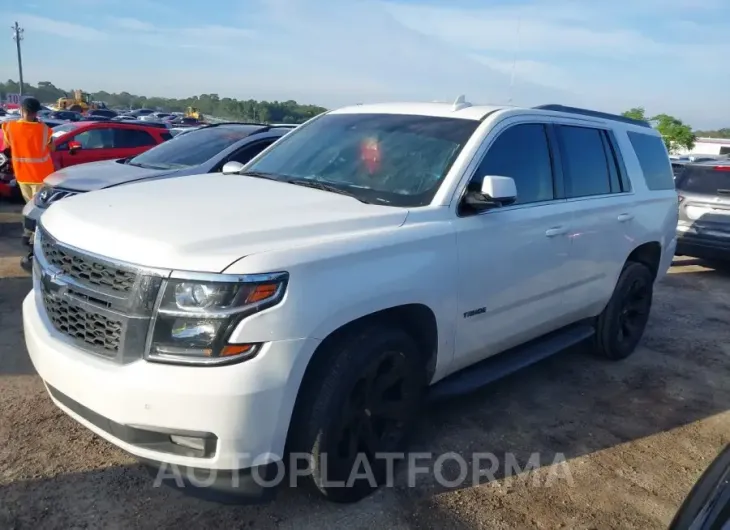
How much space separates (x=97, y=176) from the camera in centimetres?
652

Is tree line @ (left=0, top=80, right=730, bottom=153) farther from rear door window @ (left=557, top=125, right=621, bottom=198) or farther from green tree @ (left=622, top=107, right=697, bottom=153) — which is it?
rear door window @ (left=557, top=125, right=621, bottom=198)

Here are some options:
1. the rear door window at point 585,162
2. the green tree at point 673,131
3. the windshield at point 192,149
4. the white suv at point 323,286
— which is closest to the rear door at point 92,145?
the windshield at point 192,149

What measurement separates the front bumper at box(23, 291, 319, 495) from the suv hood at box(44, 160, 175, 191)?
13.0ft

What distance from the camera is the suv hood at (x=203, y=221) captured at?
8.34 ft

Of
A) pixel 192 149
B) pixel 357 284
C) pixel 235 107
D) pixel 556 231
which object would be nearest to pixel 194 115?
pixel 235 107

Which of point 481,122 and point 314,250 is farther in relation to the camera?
point 481,122

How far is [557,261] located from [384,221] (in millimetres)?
1536

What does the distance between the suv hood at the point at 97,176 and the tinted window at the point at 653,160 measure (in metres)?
4.40

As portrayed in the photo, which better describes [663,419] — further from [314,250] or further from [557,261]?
[314,250]

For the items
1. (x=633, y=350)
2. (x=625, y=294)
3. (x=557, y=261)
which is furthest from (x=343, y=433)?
(x=633, y=350)

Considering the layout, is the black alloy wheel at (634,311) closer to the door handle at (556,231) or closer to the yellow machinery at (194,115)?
the door handle at (556,231)

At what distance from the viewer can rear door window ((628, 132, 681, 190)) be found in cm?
530

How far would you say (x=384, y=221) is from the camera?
3.10m

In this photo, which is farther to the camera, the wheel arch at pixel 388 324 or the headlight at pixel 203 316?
the wheel arch at pixel 388 324
